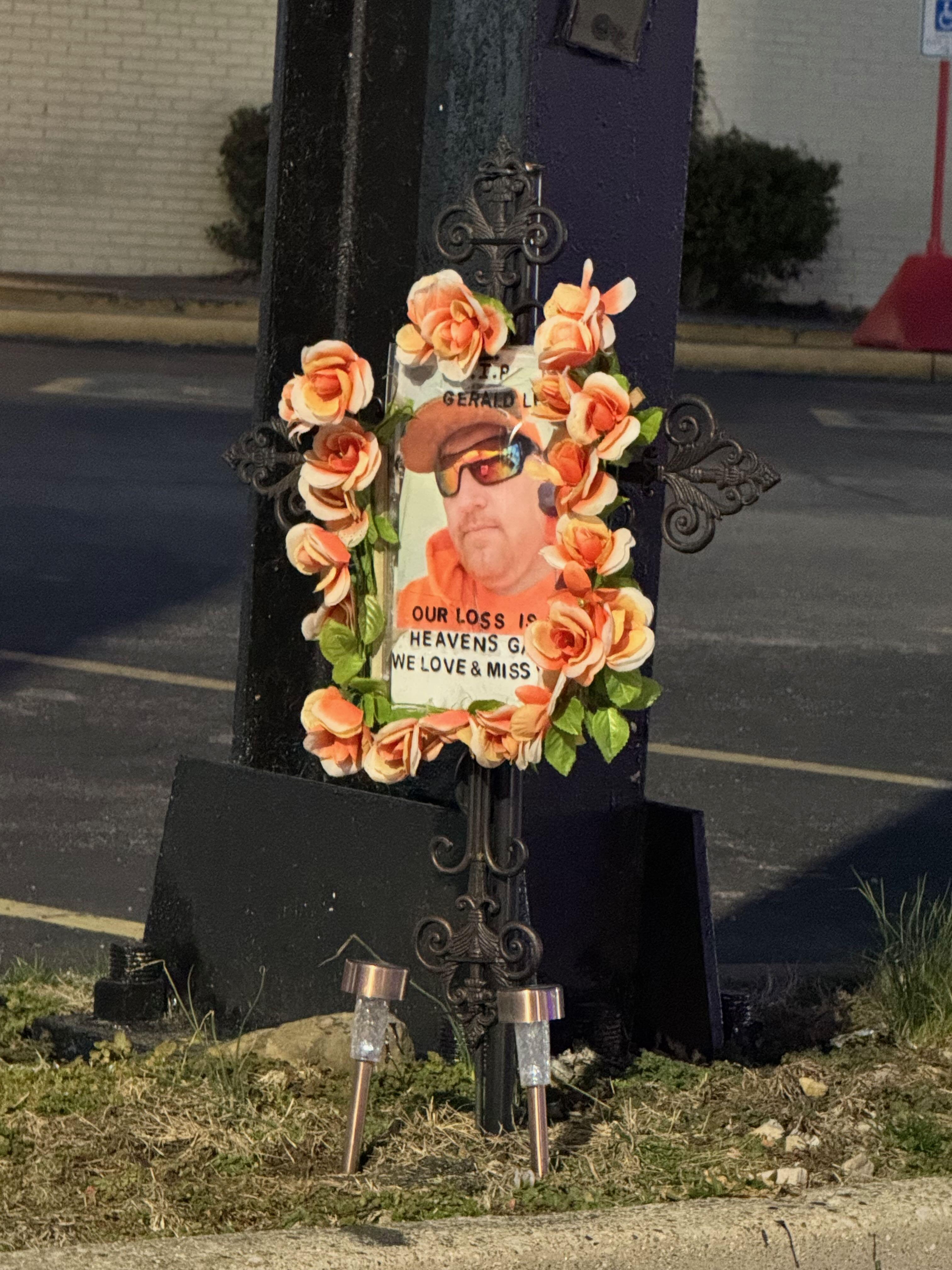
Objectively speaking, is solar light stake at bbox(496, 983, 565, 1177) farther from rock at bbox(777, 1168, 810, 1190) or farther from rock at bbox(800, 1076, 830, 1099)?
rock at bbox(800, 1076, 830, 1099)

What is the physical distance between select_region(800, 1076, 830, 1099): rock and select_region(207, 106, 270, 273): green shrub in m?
17.7

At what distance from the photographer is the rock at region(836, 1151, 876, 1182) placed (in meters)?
3.68

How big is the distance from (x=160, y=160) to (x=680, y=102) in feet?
60.4

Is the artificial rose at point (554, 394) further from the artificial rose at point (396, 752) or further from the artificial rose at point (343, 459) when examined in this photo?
the artificial rose at point (396, 752)

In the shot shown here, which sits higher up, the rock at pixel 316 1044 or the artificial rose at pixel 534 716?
the artificial rose at pixel 534 716

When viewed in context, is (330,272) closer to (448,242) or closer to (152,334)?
(448,242)

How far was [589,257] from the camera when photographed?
13.5 ft

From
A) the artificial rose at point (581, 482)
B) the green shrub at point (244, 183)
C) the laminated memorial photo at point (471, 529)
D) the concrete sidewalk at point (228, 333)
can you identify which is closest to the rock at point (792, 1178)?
the laminated memorial photo at point (471, 529)

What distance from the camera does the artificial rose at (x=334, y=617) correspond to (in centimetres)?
377

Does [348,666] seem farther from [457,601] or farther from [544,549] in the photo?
[544,549]

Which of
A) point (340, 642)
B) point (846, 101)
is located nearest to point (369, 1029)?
point (340, 642)

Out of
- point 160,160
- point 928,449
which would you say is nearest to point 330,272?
point 928,449

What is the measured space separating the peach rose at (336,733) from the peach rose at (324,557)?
0.58ft

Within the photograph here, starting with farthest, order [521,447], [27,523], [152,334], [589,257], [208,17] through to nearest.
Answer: [208,17] < [152,334] < [27,523] < [589,257] < [521,447]
